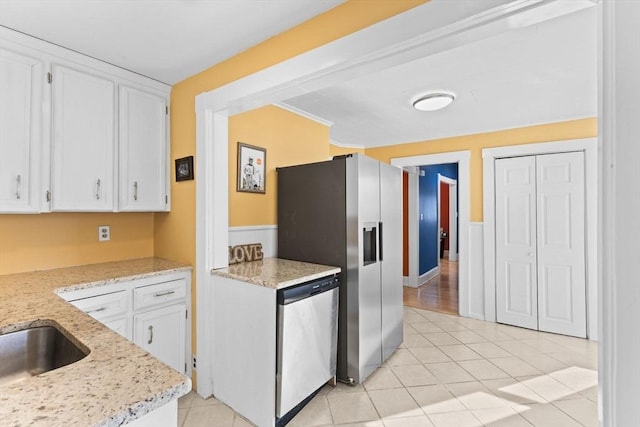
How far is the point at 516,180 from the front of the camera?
3.64 meters

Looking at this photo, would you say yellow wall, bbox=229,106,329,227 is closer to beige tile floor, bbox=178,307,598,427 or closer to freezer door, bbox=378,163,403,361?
freezer door, bbox=378,163,403,361

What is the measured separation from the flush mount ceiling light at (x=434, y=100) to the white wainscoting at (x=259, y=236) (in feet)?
5.79

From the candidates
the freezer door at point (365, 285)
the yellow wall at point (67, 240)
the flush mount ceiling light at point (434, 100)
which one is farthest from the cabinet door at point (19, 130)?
the flush mount ceiling light at point (434, 100)

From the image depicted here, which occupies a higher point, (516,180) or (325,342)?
(516,180)

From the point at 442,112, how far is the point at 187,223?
273 centimetres

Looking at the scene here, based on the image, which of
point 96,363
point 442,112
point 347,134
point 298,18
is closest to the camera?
point 96,363

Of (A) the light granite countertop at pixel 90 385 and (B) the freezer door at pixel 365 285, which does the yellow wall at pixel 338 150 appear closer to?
(B) the freezer door at pixel 365 285

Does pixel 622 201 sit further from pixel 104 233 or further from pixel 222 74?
pixel 104 233

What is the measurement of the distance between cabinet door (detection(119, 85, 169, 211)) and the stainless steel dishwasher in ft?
4.67

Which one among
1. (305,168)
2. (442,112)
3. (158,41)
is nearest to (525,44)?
(442,112)

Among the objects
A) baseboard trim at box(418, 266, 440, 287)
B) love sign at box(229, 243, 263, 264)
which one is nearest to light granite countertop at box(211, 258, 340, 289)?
love sign at box(229, 243, 263, 264)

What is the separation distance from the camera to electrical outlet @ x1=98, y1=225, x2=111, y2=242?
249 cm

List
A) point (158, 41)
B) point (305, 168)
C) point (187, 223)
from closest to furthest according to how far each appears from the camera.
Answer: point (158, 41)
point (187, 223)
point (305, 168)

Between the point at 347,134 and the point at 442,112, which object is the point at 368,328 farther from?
the point at 347,134
